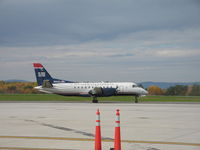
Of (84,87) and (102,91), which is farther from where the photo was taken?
(84,87)

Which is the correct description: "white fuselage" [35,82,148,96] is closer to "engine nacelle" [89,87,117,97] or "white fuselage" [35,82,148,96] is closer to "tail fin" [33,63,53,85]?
"engine nacelle" [89,87,117,97]

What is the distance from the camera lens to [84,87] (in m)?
52.9

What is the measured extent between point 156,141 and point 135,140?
2.32 feet

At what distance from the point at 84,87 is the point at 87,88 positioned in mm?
476

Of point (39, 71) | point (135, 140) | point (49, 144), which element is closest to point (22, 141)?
point (49, 144)

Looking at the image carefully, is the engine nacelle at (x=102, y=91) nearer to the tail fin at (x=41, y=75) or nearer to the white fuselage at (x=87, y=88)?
the white fuselage at (x=87, y=88)

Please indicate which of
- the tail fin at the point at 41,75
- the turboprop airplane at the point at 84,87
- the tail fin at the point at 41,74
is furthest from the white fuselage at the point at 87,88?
the tail fin at the point at 41,74

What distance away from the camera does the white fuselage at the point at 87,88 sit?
5053 cm

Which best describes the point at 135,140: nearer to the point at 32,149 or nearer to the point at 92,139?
the point at 92,139

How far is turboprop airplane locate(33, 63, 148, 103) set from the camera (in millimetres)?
50562

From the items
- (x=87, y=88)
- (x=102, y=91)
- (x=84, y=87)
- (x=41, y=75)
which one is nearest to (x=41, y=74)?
(x=41, y=75)

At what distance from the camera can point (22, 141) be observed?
458 inches

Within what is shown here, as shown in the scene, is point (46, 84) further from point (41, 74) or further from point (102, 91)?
point (102, 91)

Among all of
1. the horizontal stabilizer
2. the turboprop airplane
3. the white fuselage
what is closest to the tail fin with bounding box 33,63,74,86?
the turboprop airplane
